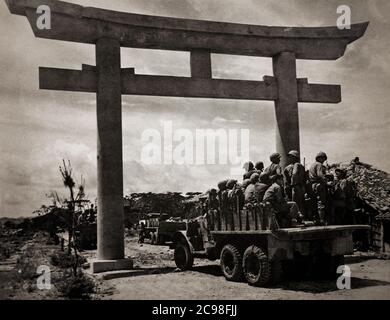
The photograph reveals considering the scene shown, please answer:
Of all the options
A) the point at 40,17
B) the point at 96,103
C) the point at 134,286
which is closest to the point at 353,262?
the point at 134,286

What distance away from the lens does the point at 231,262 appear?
9055mm

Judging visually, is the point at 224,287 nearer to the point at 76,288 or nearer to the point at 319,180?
the point at 76,288

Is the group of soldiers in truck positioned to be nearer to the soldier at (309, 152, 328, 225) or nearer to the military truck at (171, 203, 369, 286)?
the soldier at (309, 152, 328, 225)

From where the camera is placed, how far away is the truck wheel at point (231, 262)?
8.62 metres

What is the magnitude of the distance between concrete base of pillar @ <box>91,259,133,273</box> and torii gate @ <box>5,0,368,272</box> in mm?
21

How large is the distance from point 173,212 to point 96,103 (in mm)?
15439

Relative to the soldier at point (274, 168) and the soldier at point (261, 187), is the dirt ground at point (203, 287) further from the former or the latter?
the soldier at point (274, 168)

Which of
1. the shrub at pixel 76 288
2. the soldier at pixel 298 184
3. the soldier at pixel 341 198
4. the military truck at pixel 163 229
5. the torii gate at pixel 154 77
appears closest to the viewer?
the shrub at pixel 76 288

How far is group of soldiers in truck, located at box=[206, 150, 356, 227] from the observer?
319 inches

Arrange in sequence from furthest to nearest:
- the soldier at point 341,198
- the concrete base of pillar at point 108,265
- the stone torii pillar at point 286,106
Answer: the stone torii pillar at point 286,106, the soldier at point 341,198, the concrete base of pillar at point 108,265

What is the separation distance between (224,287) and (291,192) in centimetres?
244

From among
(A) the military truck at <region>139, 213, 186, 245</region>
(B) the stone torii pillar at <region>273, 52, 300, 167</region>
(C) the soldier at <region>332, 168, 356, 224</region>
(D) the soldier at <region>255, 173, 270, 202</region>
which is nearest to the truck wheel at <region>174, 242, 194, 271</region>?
(D) the soldier at <region>255, 173, 270, 202</region>

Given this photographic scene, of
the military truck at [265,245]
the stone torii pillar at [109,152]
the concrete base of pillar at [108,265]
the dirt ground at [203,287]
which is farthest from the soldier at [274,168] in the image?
the concrete base of pillar at [108,265]
